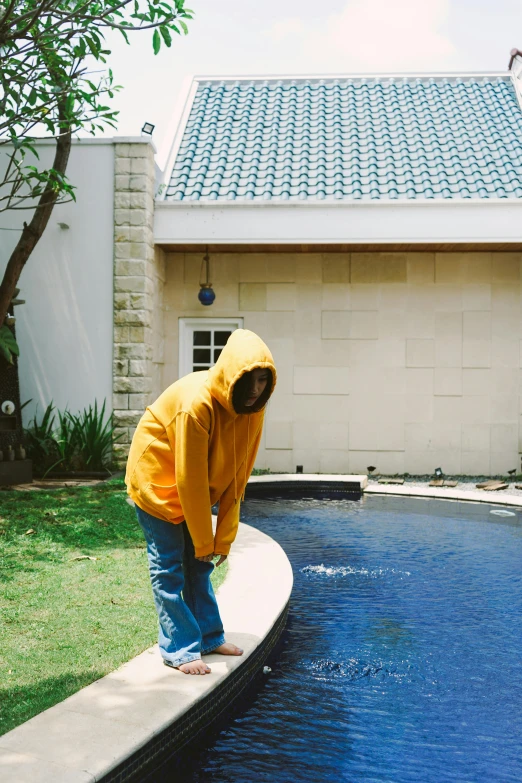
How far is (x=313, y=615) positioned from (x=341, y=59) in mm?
28209

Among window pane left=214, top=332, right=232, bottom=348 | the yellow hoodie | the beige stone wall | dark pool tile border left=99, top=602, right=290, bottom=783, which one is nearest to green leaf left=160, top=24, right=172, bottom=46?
the yellow hoodie

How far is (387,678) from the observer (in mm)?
3359

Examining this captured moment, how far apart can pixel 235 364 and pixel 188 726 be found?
4.42ft

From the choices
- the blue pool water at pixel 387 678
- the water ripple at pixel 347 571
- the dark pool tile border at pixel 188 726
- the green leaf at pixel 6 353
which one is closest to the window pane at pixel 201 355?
the green leaf at pixel 6 353

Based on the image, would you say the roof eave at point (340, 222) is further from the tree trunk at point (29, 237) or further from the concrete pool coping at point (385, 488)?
the concrete pool coping at point (385, 488)

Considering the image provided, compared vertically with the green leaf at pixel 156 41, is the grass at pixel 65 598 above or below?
below

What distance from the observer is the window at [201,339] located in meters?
10.6

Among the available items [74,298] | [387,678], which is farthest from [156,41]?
[74,298]

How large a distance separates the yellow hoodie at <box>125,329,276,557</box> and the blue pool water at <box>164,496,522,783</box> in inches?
30.1

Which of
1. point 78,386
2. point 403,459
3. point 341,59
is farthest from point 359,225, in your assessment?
point 341,59

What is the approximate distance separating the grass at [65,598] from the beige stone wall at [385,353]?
4.08 meters

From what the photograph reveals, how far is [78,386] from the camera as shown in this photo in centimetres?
946

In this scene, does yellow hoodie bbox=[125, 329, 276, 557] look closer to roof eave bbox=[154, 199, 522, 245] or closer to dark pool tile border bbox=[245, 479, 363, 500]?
dark pool tile border bbox=[245, 479, 363, 500]

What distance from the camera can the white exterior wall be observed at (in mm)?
9438
